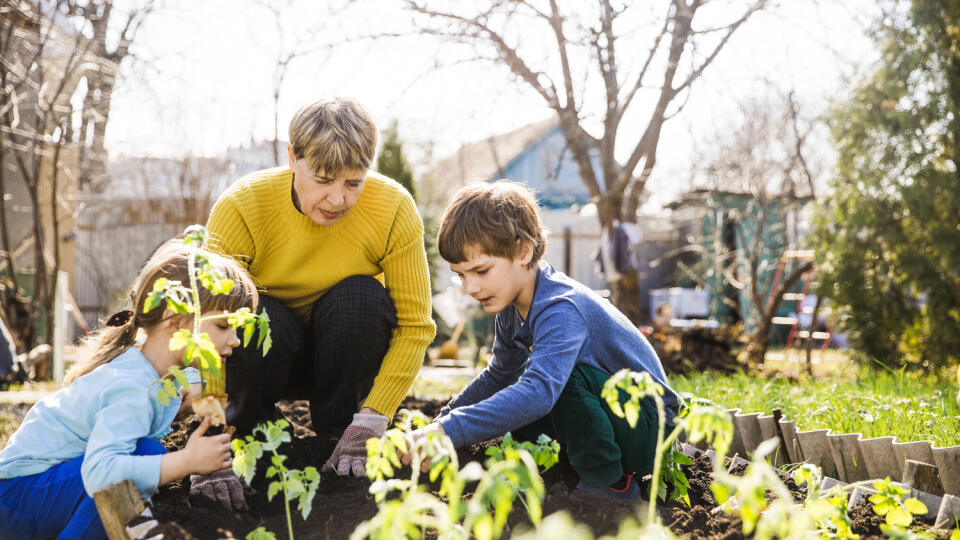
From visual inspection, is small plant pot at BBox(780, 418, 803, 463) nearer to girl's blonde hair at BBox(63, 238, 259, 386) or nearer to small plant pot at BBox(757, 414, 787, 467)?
small plant pot at BBox(757, 414, 787, 467)

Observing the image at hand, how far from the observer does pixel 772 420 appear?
→ 8.34 ft

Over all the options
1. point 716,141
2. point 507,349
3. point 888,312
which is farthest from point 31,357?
point 716,141

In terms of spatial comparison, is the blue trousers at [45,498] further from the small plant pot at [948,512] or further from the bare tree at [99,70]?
the bare tree at [99,70]

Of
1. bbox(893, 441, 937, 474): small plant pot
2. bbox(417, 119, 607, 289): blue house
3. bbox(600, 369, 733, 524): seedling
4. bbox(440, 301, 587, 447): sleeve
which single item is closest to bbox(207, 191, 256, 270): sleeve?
bbox(440, 301, 587, 447): sleeve

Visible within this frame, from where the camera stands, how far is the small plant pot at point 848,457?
2.25 metres

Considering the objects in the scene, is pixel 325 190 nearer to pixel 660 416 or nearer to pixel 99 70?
pixel 660 416

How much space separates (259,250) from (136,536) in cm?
126

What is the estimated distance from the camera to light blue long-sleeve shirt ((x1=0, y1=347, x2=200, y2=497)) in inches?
65.2

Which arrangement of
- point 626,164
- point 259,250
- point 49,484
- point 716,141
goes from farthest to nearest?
point 716,141 < point 626,164 < point 259,250 < point 49,484

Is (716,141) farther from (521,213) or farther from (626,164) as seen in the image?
(521,213)

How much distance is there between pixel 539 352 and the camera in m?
1.92

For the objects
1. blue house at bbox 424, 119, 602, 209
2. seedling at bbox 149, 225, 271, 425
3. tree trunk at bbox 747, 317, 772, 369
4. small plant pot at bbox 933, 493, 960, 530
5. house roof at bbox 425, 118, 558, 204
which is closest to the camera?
seedling at bbox 149, 225, 271, 425

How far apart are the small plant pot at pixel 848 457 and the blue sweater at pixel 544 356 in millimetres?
541

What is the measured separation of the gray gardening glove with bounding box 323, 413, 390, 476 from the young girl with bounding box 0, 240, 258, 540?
43cm
